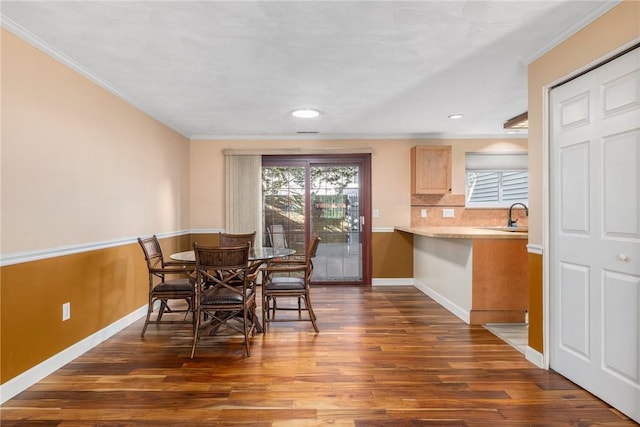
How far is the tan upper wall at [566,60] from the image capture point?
191cm

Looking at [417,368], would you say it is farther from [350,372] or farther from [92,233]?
[92,233]

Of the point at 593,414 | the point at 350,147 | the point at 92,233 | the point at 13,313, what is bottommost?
the point at 593,414

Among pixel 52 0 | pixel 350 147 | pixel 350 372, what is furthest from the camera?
pixel 350 147

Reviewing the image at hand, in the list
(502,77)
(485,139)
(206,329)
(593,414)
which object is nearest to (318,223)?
(206,329)

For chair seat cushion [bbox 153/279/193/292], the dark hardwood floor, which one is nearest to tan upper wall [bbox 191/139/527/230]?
chair seat cushion [bbox 153/279/193/292]

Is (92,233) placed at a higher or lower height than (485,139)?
lower

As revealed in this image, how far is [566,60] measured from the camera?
2332 mm

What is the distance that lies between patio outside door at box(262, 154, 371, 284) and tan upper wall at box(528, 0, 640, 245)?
9.48 feet

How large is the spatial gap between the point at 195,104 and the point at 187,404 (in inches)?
113

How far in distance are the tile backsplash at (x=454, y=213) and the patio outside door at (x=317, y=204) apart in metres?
0.76

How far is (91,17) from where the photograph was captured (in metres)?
2.09

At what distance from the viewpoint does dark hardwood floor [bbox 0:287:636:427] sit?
1989 millimetres

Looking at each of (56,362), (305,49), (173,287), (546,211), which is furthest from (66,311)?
(546,211)

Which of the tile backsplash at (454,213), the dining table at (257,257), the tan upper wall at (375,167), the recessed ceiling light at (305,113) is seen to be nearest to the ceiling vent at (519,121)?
the tan upper wall at (375,167)
